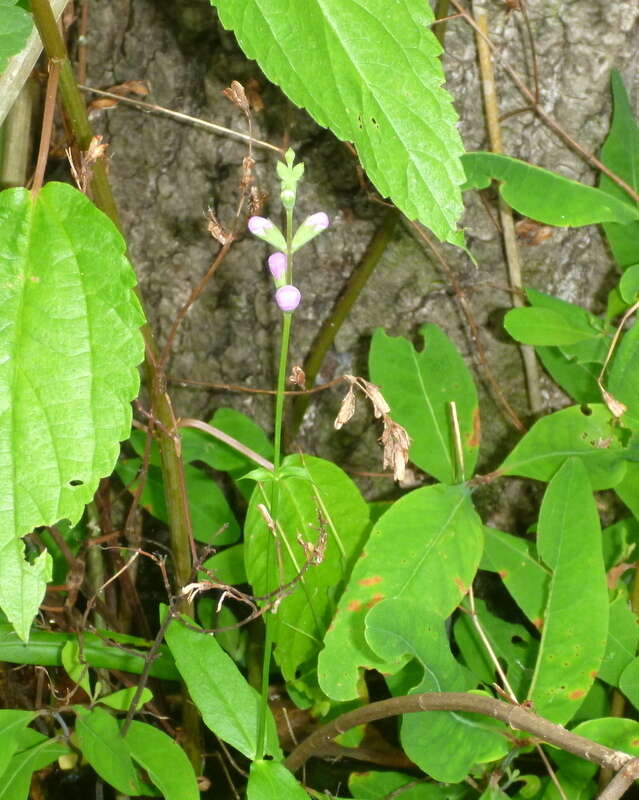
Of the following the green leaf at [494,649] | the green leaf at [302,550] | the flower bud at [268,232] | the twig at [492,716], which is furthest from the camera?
the green leaf at [494,649]

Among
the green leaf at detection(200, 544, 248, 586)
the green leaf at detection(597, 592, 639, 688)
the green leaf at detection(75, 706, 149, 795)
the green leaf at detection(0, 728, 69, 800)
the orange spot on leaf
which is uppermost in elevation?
the orange spot on leaf

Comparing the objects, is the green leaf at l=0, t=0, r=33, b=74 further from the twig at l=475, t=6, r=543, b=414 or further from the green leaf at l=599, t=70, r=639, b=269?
the green leaf at l=599, t=70, r=639, b=269

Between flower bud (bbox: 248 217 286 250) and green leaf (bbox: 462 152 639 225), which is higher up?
green leaf (bbox: 462 152 639 225)

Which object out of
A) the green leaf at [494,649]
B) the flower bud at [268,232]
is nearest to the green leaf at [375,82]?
the flower bud at [268,232]

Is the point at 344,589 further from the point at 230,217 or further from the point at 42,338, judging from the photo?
the point at 230,217

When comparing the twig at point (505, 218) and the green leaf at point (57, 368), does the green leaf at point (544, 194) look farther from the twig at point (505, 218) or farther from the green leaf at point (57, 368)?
the green leaf at point (57, 368)

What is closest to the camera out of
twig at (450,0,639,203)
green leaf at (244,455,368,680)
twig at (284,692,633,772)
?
twig at (284,692,633,772)

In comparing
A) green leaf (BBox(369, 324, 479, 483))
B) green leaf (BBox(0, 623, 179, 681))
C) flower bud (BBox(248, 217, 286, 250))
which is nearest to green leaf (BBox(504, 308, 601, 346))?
green leaf (BBox(369, 324, 479, 483))

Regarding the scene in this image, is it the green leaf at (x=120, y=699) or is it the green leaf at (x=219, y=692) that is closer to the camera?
the green leaf at (x=219, y=692)
